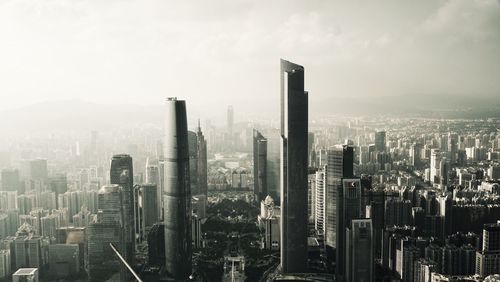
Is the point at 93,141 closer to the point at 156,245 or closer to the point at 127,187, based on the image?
the point at 127,187

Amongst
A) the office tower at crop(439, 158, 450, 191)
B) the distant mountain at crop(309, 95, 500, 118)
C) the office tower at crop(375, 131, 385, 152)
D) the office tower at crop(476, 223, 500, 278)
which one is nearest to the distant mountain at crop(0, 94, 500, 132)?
the distant mountain at crop(309, 95, 500, 118)

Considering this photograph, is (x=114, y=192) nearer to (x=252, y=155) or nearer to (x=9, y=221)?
(x=9, y=221)

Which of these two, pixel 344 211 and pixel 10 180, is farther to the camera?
pixel 10 180

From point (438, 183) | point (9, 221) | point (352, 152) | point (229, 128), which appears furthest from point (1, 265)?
point (438, 183)

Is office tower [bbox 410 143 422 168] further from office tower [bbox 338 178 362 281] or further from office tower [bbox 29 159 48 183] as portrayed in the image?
office tower [bbox 29 159 48 183]

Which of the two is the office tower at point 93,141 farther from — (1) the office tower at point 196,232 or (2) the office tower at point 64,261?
(1) the office tower at point 196,232

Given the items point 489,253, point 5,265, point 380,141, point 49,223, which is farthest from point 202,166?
point 489,253
